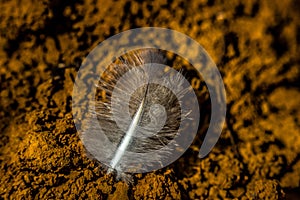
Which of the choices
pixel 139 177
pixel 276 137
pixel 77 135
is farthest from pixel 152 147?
pixel 276 137

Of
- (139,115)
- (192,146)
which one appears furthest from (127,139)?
(192,146)

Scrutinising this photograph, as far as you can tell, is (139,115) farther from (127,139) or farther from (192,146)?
(192,146)

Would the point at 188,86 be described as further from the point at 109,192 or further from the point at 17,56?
the point at 17,56

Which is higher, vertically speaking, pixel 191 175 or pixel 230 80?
pixel 230 80

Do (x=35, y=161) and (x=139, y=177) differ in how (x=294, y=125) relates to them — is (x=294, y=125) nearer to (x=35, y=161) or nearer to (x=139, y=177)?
(x=139, y=177)

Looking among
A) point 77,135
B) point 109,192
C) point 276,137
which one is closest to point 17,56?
point 77,135

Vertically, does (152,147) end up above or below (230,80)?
below
